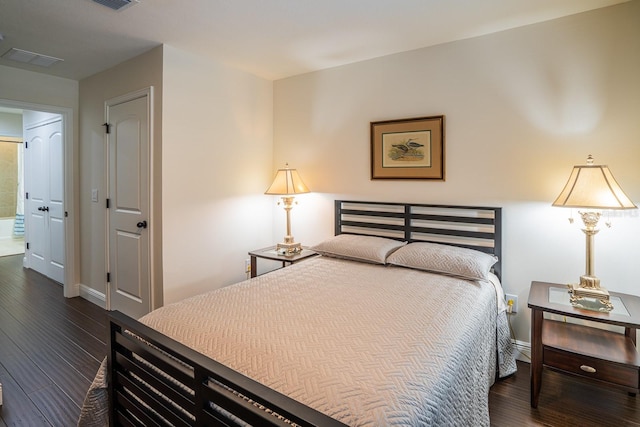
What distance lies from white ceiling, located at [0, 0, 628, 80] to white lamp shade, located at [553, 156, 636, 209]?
1113mm

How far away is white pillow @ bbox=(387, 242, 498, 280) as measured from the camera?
2287mm

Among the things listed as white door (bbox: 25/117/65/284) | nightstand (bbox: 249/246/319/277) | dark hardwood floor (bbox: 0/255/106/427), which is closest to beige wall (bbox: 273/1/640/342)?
nightstand (bbox: 249/246/319/277)

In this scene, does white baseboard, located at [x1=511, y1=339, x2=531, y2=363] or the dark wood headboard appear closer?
white baseboard, located at [x1=511, y1=339, x2=531, y2=363]

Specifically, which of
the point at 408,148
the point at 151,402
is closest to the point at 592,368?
the point at 408,148

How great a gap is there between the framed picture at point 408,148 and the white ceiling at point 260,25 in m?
0.65

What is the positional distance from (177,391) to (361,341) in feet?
2.43

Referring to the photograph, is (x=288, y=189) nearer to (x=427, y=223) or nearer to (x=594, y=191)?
(x=427, y=223)

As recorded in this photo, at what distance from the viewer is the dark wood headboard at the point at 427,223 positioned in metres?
2.67

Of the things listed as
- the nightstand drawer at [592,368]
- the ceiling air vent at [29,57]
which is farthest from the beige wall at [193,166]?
the nightstand drawer at [592,368]

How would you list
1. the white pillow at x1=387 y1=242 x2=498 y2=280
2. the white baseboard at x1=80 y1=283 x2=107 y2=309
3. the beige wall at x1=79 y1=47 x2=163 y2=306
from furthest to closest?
the white baseboard at x1=80 y1=283 x2=107 y2=309, the beige wall at x1=79 y1=47 x2=163 y2=306, the white pillow at x1=387 y1=242 x2=498 y2=280

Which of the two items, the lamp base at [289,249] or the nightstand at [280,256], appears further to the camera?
the lamp base at [289,249]

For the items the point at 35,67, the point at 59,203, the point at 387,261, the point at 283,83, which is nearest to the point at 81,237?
the point at 59,203

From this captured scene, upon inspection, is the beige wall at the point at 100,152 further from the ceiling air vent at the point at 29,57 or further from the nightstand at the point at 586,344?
the nightstand at the point at 586,344

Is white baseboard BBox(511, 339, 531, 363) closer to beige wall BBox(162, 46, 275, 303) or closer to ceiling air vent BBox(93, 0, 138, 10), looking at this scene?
beige wall BBox(162, 46, 275, 303)
